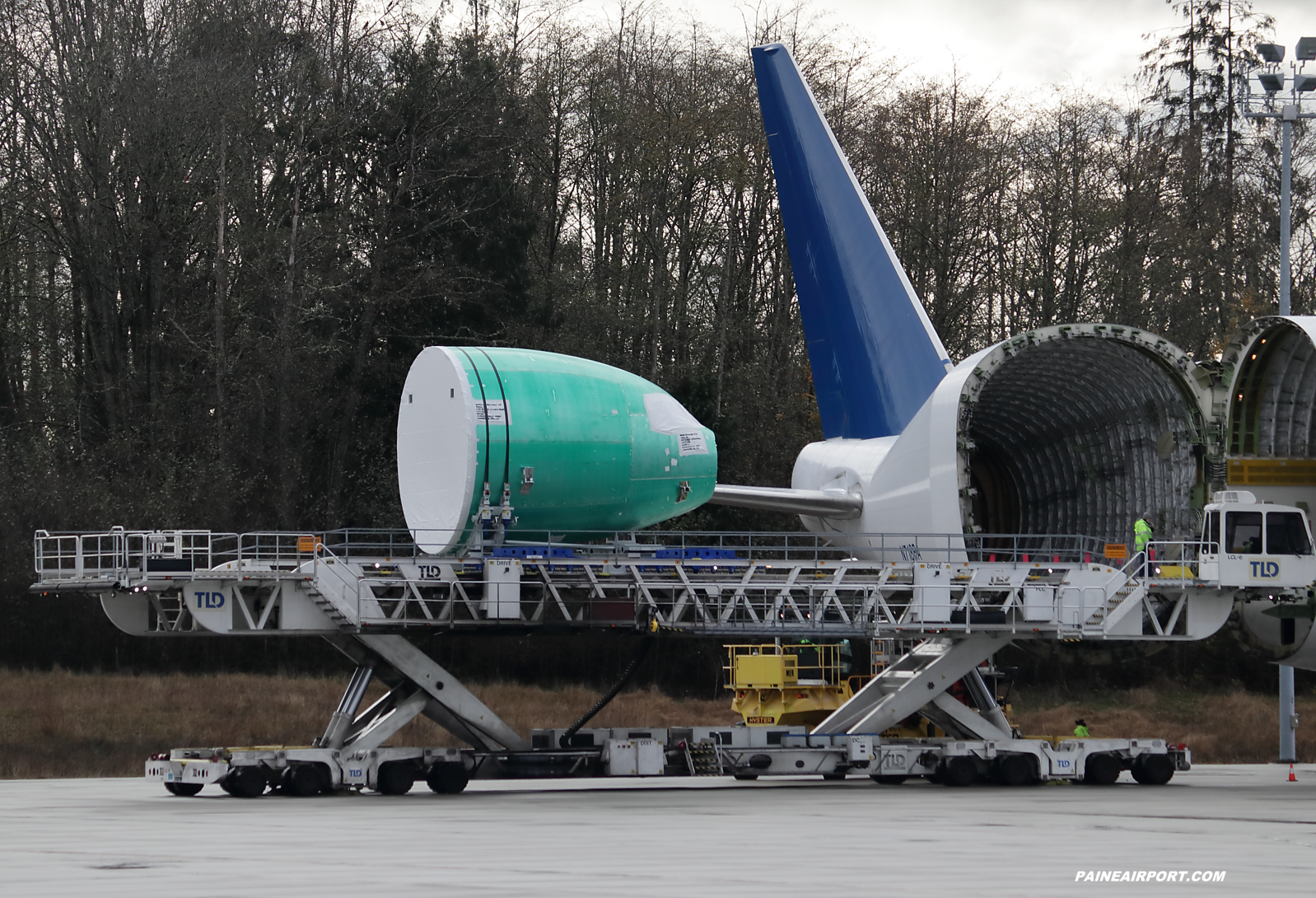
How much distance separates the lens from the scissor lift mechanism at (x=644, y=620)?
27.7 meters

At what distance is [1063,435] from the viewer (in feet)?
119

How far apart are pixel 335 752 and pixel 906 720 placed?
1250 centimetres

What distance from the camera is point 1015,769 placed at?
1200 inches

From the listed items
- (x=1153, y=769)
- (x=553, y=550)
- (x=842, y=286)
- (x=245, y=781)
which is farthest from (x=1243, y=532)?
(x=245, y=781)

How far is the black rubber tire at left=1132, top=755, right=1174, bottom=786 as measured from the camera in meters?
31.2

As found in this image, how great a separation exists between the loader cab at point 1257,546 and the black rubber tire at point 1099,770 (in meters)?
3.97

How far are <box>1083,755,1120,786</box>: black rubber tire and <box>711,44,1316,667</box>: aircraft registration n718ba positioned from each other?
3966mm

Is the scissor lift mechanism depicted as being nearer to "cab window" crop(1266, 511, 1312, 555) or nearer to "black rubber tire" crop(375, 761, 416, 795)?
"black rubber tire" crop(375, 761, 416, 795)

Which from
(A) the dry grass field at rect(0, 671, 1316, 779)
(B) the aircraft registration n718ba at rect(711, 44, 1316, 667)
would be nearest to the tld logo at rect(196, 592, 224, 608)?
(B) the aircraft registration n718ba at rect(711, 44, 1316, 667)

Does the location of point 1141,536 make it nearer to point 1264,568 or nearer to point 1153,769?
point 1264,568

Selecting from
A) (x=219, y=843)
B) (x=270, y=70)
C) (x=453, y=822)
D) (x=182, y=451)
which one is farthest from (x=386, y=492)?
(x=219, y=843)

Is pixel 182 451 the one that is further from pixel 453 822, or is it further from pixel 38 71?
pixel 453 822

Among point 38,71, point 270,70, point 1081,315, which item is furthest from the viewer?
point 1081,315

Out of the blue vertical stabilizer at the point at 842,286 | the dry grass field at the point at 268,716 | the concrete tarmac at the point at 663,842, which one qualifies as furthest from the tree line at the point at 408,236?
the concrete tarmac at the point at 663,842
